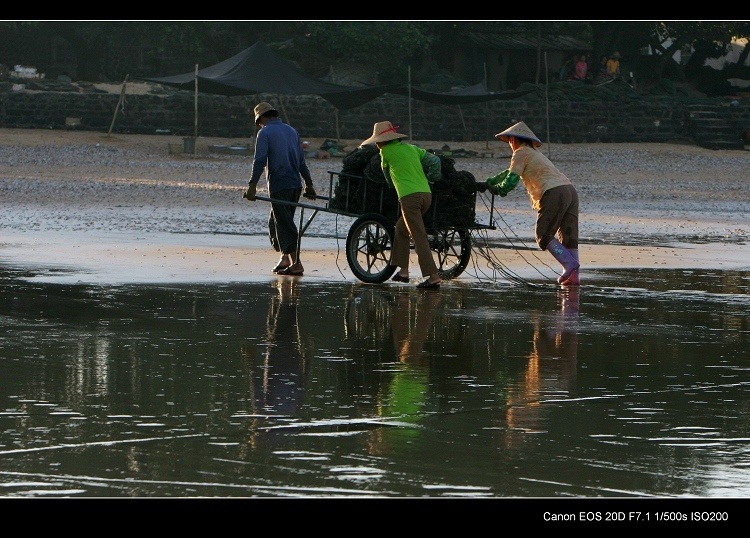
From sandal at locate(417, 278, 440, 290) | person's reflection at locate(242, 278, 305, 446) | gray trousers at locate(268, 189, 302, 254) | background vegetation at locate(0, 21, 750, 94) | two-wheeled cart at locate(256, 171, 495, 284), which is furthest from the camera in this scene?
background vegetation at locate(0, 21, 750, 94)

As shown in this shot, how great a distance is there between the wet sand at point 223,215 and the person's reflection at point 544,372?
3460 millimetres

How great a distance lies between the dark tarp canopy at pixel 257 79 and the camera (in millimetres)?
38344

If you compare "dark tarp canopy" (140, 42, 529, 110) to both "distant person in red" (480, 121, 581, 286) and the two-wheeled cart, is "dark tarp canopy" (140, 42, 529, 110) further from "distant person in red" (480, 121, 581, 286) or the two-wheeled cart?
"distant person in red" (480, 121, 581, 286)

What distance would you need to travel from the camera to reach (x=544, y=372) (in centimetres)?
878

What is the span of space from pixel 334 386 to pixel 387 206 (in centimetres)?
578

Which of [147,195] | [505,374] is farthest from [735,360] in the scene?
[147,195]

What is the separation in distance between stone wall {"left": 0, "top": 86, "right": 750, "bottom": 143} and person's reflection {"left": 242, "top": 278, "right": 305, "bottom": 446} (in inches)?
1273

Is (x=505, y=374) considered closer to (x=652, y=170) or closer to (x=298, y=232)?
(x=298, y=232)

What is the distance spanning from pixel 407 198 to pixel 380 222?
60 centimetres

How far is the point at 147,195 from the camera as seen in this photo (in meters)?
25.9

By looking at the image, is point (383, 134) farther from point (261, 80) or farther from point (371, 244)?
point (261, 80)

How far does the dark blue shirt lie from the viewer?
1420 cm

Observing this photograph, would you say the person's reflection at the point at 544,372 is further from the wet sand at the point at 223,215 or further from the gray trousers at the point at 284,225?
the wet sand at the point at 223,215

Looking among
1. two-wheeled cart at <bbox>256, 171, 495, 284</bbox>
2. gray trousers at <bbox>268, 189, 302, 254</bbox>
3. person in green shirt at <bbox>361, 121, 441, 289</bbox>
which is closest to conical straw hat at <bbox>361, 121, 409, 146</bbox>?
person in green shirt at <bbox>361, 121, 441, 289</bbox>
